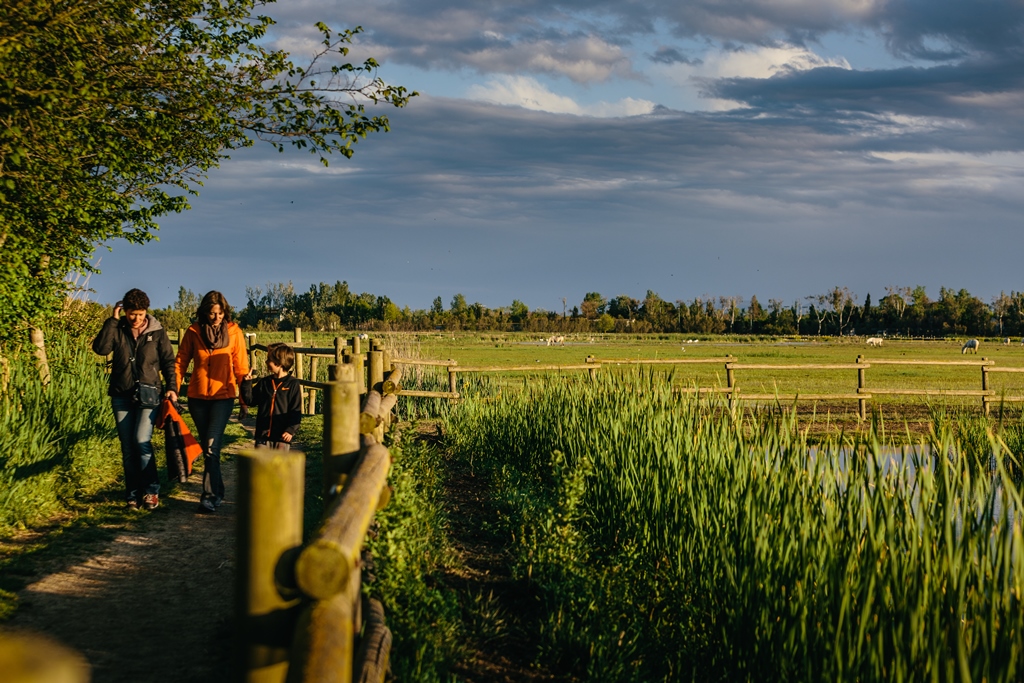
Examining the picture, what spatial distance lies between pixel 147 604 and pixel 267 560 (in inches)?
134

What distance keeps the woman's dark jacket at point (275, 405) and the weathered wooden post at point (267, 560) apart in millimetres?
4967

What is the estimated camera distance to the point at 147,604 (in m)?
5.09

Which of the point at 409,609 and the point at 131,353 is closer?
the point at 409,609

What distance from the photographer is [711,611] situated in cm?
408

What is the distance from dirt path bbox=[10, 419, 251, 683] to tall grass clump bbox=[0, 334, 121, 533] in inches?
40.2

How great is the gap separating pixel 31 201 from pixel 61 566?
5.62m

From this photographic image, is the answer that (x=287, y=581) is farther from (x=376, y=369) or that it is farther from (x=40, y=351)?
(x=40, y=351)

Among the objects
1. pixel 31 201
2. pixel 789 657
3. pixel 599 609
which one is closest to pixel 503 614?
pixel 599 609

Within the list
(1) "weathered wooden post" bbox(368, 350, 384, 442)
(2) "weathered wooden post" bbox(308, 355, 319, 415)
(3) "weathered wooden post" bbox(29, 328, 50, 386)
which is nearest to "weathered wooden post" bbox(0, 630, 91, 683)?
(1) "weathered wooden post" bbox(368, 350, 384, 442)

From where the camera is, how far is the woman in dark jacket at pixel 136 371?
7.17 metres

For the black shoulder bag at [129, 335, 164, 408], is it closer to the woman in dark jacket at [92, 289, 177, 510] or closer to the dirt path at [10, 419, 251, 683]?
the woman in dark jacket at [92, 289, 177, 510]

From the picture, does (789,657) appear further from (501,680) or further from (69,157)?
(69,157)

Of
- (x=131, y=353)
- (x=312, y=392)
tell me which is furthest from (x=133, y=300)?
(x=312, y=392)

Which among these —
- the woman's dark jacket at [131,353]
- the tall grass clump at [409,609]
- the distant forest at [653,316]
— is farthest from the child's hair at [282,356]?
the distant forest at [653,316]
